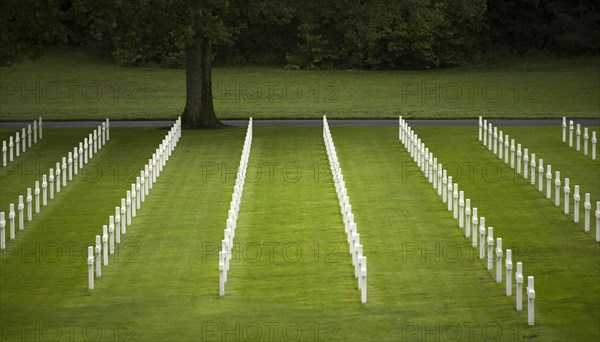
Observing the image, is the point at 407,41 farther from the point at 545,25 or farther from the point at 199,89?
the point at 199,89

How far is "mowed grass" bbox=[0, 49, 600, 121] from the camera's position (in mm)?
63844

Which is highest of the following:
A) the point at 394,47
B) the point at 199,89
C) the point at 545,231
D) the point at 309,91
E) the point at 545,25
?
the point at 545,25

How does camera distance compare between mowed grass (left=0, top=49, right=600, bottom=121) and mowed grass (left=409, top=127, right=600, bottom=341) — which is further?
mowed grass (left=0, top=49, right=600, bottom=121)

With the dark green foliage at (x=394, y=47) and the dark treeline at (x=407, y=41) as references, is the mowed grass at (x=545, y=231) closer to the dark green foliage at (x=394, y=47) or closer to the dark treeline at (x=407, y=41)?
the dark treeline at (x=407, y=41)

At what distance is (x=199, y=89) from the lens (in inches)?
2116

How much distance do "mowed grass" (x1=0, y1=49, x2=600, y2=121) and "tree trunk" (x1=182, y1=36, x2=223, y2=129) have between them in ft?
21.3

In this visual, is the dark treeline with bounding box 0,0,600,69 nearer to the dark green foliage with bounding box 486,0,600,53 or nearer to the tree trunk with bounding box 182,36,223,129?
the dark green foliage with bounding box 486,0,600,53

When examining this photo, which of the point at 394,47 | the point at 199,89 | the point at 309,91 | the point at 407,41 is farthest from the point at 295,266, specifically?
the point at 407,41

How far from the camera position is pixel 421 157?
132 feet

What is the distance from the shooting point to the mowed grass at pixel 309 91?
6384 centimetres

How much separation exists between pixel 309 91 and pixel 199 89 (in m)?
23.9

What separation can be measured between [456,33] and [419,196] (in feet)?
187

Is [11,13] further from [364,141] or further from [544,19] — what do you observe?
[544,19]

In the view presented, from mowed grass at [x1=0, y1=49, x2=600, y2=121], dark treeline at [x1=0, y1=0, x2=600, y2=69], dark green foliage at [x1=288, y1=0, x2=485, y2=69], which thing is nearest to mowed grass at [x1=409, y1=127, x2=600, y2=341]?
mowed grass at [x1=0, y1=49, x2=600, y2=121]
